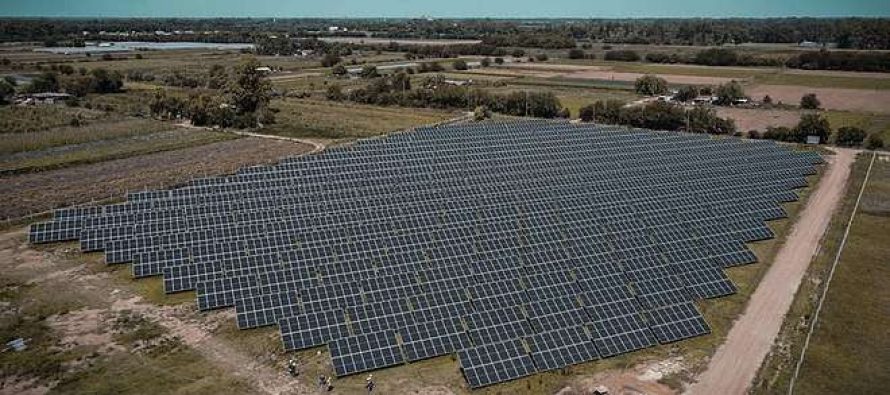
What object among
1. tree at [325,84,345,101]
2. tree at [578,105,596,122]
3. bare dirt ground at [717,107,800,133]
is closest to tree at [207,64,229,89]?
tree at [325,84,345,101]

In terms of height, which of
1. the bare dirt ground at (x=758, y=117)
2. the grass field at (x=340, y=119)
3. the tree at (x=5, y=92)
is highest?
the tree at (x=5, y=92)

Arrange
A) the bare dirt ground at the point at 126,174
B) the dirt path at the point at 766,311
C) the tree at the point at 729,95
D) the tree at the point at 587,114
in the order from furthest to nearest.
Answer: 1. the tree at the point at 729,95
2. the tree at the point at 587,114
3. the bare dirt ground at the point at 126,174
4. the dirt path at the point at 766,311

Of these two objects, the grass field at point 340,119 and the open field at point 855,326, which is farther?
the grass field at point 340,119

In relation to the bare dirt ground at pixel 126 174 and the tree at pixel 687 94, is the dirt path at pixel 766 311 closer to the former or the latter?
the bare dirt ground at pixel 126 174

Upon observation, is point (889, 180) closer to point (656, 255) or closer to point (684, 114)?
point (684, 114)

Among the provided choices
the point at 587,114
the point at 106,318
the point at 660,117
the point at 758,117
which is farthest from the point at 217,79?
the point at 758,117

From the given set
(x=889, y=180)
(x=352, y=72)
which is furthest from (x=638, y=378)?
(x=352, y=72)

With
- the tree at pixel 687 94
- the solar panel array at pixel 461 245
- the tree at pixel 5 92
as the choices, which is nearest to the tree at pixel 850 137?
the solar panel array at pixel 461 245

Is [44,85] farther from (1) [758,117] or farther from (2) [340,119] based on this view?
(1) [758,117]
